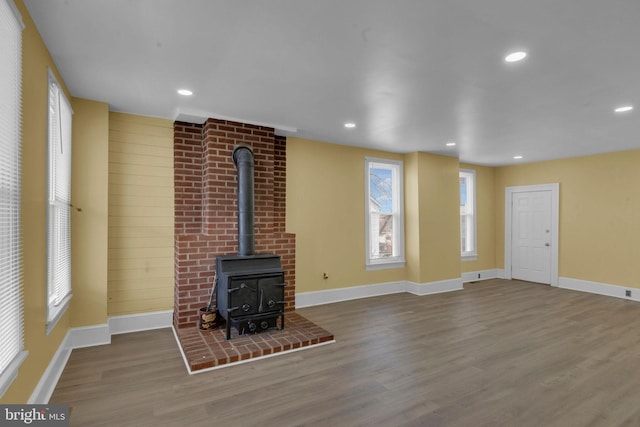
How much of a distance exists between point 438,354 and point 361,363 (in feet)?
2.63

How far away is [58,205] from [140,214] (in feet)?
3.29

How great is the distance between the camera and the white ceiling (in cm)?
183

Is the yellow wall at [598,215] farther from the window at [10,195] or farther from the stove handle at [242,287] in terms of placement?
the window at [10,195]

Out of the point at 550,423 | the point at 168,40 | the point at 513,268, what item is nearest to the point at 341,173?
the point at 168,40

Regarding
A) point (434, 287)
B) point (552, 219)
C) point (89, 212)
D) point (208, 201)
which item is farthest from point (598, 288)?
point (89, 212)

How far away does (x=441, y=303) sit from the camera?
505 cm

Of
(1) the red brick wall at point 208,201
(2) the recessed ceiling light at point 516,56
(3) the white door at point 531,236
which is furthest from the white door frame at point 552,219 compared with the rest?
(1) the red brick wall at point 208,201

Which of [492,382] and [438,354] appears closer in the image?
[492,382]

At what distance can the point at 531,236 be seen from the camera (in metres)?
6.64

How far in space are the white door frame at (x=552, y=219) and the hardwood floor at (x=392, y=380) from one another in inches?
87.6

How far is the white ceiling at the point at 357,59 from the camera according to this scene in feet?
6.00

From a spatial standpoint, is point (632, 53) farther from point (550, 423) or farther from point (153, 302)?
point (153, 302)

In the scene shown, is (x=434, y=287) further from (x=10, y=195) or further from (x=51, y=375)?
(x=10, y=195)

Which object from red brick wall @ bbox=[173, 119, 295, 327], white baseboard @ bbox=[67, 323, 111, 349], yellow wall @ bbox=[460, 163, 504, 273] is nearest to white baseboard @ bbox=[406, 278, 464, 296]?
yellow wall @ bbox=[460, 163, 504, 273]
